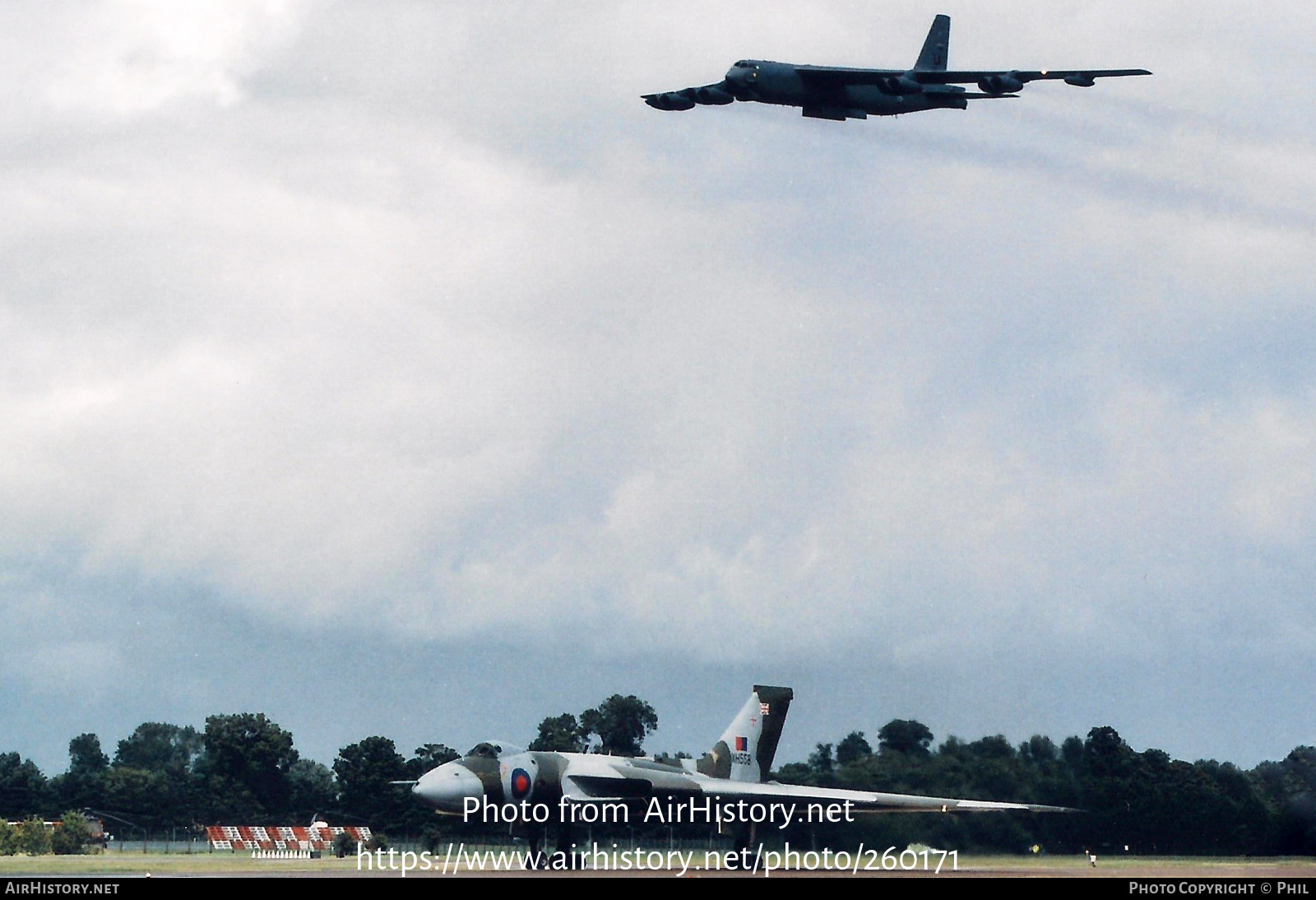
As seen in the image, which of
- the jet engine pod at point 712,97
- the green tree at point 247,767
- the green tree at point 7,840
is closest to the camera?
the jet engine pod at point 712,97

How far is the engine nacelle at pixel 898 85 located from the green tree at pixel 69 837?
34.0 meters

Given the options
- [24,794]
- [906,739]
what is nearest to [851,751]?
[906,739]

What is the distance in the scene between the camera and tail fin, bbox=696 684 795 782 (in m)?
52.7

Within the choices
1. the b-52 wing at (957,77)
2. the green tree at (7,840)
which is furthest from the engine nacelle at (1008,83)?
the green tree at (7,840)

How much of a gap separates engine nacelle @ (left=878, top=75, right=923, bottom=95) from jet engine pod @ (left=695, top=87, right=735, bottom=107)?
434 cm

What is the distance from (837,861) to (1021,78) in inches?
878

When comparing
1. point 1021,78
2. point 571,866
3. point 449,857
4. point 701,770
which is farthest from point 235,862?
point 1021,78

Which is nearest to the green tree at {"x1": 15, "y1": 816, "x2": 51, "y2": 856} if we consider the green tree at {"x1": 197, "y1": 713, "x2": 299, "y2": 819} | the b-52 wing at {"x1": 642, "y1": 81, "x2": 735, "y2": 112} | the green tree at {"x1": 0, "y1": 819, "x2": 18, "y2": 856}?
the green tree at {"x1": 0, "y1": 819, "x2": 18, "y2": 856}

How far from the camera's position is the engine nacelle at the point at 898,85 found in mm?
47250

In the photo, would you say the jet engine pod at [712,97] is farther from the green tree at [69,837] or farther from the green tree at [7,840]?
the green tree at [7,840]

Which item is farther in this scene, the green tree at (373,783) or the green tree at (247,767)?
the green tree at (247,767)

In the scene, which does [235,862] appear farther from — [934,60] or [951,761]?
[934,60]

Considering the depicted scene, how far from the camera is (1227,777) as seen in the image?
183 feet
